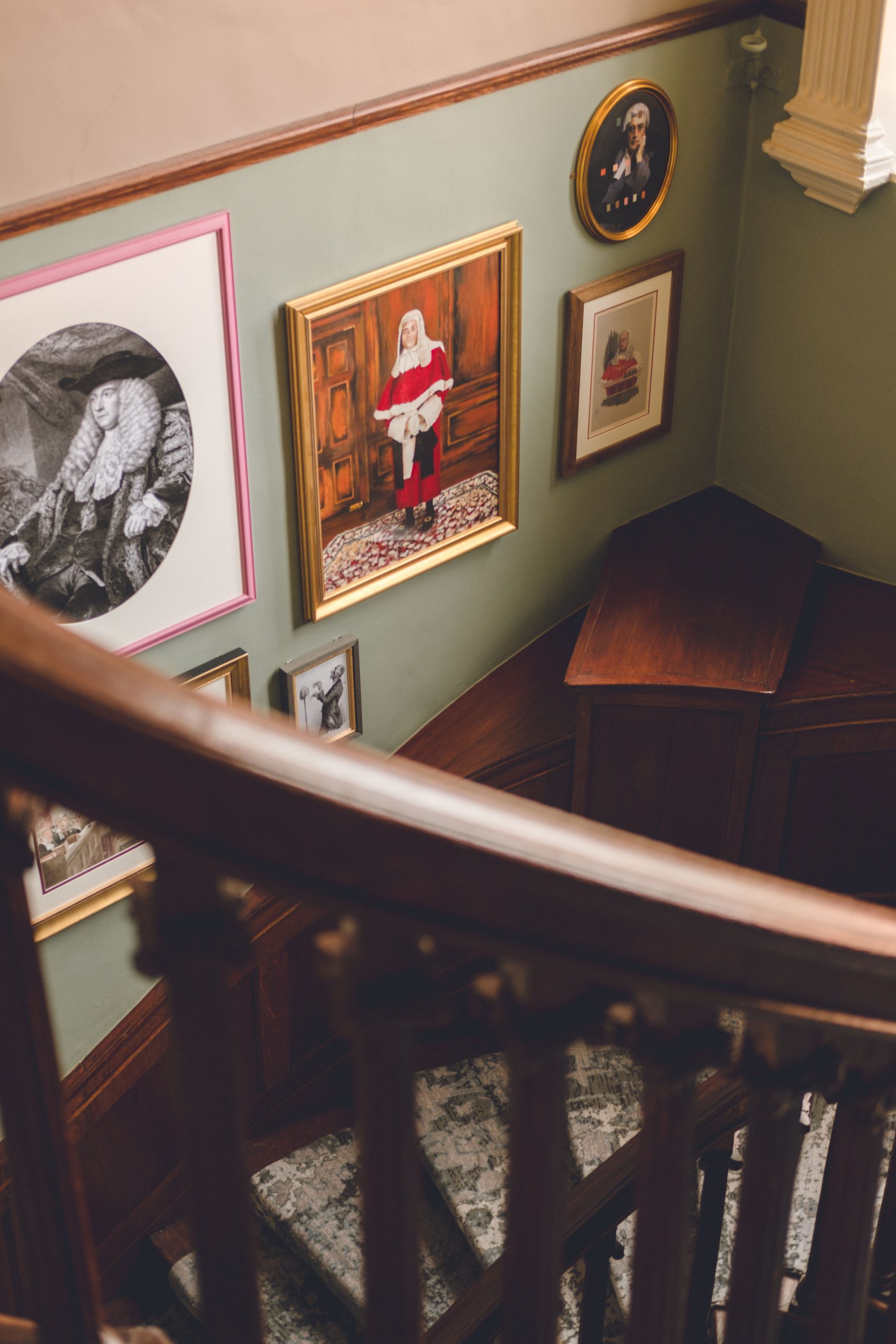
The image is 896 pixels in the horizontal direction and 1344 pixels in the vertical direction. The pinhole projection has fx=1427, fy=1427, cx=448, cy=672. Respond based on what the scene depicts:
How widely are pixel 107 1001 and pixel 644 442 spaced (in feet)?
8.40

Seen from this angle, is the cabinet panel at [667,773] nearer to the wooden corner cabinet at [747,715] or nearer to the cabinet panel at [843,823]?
the wooden corner cabinet at [747,715]

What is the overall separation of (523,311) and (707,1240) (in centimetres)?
293

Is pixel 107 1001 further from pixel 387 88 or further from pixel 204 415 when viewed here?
pixel 387 88

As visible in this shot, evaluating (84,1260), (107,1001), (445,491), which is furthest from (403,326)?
(84,1260)

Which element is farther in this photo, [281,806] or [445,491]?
[445,491]

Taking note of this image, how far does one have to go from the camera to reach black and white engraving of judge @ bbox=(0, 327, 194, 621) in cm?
346

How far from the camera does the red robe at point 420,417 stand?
4.13 metres

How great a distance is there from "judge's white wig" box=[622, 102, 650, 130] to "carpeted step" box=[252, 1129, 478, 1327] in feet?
11.1

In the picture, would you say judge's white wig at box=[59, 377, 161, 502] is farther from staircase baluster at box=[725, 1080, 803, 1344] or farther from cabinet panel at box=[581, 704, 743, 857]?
staircase baluster at box=[725, 1080, 803, 1344]

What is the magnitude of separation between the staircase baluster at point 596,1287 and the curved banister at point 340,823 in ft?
5.03

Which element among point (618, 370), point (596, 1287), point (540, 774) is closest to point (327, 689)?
point (540, 774)

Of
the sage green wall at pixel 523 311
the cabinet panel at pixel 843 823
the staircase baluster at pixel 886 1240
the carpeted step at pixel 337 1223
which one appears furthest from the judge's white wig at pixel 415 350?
the staircase baluster at pixel 886 1240

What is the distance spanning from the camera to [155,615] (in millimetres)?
3893

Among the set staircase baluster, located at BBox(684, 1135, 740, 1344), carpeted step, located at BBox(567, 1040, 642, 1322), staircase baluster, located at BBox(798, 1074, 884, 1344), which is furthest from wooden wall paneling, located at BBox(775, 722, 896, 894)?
staircase baluster, located at BBox(798, 1074, 884, 1344)
